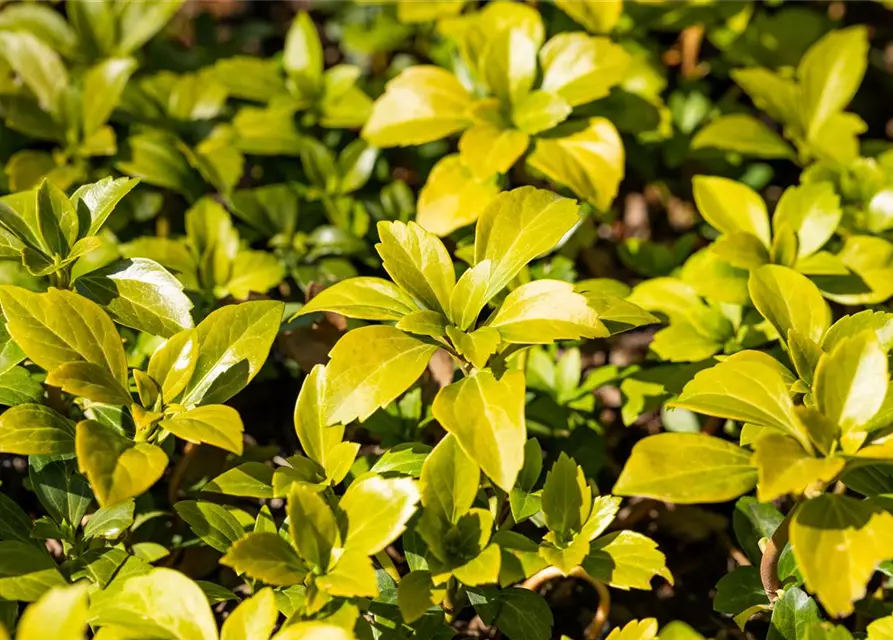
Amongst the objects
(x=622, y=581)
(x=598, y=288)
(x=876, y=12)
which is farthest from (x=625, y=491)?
(x=876, y=12)

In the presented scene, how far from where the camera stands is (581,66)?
6.89 feet

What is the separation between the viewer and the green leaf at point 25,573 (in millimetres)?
1341

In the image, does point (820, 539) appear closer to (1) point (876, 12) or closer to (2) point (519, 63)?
(2) point (519, 63)

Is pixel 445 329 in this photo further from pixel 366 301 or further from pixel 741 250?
pixel 741 250

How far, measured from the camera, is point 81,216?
1.62 metres

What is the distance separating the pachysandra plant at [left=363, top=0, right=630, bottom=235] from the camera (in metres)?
2.00

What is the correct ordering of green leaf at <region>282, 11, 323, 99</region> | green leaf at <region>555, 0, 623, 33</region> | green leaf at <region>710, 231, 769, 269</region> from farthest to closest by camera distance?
green leaf at <region>282, 11, 323, 99</region>
green leaf at <region>555, 0, 623, 33</region>
green leaf at <region>710, 231, 769, 269</region>

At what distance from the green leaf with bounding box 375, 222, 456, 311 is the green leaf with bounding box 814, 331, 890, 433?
610mm

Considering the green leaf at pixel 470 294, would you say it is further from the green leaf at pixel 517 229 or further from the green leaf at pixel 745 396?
the green leaf at pixel 745 396

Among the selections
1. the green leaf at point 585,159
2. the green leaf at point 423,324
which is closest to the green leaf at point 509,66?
the green leaf at point 585,159

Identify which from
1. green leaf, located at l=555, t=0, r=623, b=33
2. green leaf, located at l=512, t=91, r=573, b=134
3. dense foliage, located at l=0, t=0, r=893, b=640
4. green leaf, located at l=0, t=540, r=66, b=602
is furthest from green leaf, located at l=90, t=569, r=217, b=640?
green leaf, located at l=555, t=0, r=623, b=33

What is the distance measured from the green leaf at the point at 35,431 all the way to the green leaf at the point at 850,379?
1.18 m

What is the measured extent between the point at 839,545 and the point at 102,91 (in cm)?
193

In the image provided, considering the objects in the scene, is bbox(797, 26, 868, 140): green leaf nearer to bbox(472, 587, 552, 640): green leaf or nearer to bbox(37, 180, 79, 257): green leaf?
bbox(472, 587, 552, 640): green leaf
